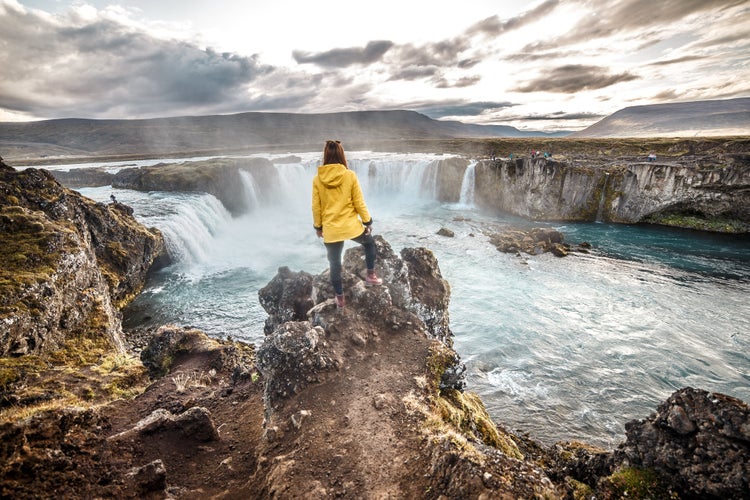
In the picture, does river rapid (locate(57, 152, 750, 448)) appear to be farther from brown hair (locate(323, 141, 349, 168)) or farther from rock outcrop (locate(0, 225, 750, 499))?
brown hair (locate(323, 141, 349, 168))

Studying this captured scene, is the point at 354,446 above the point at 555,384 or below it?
above

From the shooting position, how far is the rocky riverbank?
13.2 feet

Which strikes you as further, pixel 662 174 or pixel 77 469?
pixel 662 174

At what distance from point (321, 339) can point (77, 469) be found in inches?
153

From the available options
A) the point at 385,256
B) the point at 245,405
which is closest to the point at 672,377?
the point at 385,256

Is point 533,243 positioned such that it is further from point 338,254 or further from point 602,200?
point 338,254

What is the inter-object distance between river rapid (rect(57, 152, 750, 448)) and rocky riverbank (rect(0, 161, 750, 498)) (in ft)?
12.2

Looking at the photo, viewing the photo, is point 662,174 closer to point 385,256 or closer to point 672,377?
point 672,377

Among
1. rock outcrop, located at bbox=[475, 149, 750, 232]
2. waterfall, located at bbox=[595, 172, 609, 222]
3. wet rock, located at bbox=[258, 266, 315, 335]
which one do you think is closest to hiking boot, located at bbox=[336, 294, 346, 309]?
wet rock, located at bbox=[258, 266, 315, 335]

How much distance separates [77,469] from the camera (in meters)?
3.86

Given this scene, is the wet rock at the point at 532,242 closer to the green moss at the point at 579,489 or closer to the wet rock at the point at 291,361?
the green moss at the point at 579,489

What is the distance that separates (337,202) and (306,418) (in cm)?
403

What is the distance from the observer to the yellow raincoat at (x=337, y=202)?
20.8ft

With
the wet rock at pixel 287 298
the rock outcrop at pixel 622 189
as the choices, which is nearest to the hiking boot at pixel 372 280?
the wet rock at pixel 287 298
